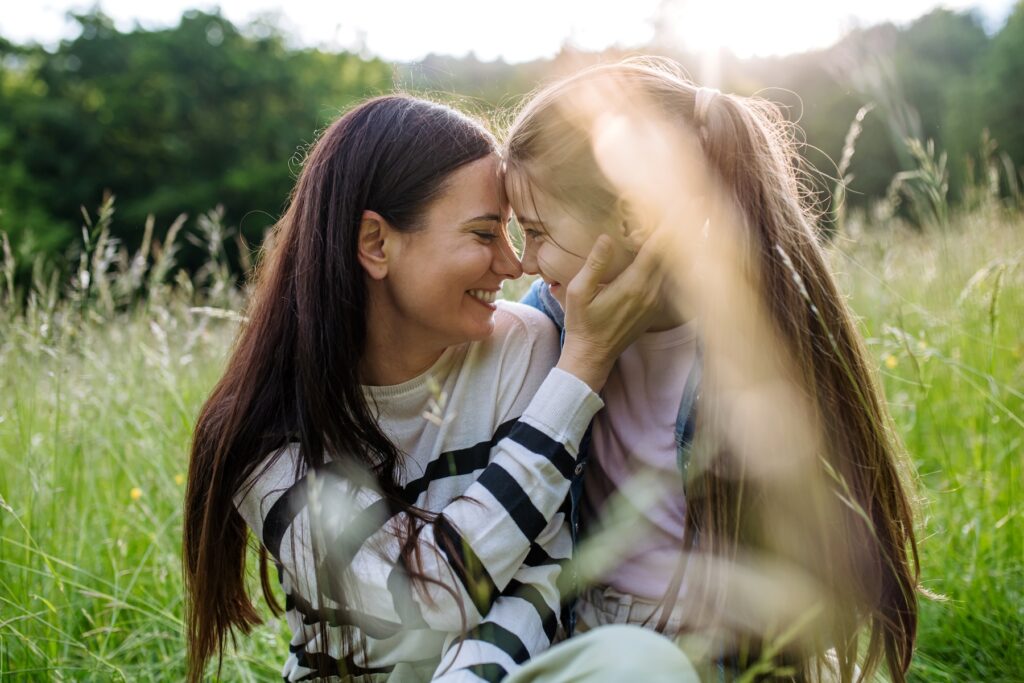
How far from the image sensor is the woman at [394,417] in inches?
62.1

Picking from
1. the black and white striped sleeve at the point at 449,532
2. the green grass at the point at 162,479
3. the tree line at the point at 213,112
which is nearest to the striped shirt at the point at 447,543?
the black and white striped sleeve at the point at 449,532

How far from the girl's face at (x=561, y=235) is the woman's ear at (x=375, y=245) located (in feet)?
0.99

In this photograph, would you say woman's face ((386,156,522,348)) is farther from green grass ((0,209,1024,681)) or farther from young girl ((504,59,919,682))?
green grass ((0,209,1024,681))

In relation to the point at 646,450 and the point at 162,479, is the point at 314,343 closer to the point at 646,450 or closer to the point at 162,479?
the point at 646,450

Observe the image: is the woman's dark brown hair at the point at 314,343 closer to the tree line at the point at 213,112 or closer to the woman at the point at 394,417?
the woman at the point at 394,417

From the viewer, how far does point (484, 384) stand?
1.86 m

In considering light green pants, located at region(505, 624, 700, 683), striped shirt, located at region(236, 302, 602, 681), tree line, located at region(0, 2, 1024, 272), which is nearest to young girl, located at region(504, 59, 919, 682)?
striped shirt, located at region(236, 302, 602, 681)

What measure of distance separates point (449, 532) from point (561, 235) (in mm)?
687

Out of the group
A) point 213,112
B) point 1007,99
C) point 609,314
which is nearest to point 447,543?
point 609,314

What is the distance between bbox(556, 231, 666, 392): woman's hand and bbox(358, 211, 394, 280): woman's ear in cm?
45

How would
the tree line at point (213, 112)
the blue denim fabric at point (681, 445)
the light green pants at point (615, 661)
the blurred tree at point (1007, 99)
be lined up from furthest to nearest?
the tree line at point (213, 112) → the blurred tree at point (1007, 99) → the blue denim fabric at point (681, 445) → the light green pants at point (615, 661)

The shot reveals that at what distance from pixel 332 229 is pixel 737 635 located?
1.19 metres

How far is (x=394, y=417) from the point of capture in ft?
6.14

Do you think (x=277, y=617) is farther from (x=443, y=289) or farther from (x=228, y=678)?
(x=443, y=289)
